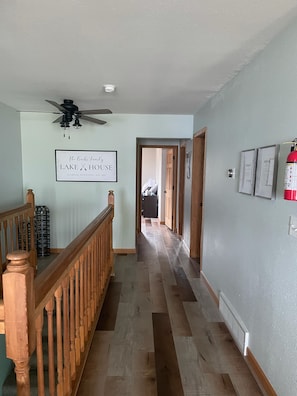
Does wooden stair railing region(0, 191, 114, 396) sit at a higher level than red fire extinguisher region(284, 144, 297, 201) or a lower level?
lower

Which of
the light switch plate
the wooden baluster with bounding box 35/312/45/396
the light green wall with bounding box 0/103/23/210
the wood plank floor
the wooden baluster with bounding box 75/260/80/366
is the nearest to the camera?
the wooden baluster with bounding box 35/312/45/396

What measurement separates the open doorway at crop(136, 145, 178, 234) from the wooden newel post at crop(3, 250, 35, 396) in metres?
4.17

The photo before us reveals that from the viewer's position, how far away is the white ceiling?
4.75 feet

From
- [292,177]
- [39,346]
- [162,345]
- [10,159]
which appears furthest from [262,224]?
[10,159]

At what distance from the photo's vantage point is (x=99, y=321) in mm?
2422

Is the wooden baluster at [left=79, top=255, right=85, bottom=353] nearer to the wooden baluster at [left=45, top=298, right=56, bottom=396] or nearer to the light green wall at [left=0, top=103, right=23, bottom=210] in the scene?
the wooden baluster at [left=45, top=298, right=56, bottom=396]

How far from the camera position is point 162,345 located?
211 cm

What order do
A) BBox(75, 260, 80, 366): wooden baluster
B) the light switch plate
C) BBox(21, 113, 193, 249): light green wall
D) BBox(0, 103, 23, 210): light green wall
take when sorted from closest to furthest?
1. the light switch plate
2. BBox(75, 260, 80, 366): wooden baluster
3. BBox(0, 103, 23, 210): light green wall
4. BBox(21, 113, 193, 249): light green wall

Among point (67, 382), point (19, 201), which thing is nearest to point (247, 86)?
point (67, 382)

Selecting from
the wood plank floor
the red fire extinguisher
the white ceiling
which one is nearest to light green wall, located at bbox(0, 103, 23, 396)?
the white ceiling

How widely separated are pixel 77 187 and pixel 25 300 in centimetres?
350

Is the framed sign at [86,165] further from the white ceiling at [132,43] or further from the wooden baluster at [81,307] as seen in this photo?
the wooden baluster at [81,307]

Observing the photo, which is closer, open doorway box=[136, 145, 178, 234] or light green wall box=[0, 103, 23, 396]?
light green wall box=[0, 103, 23, 396]

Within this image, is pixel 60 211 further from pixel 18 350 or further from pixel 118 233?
pixel 18 350
